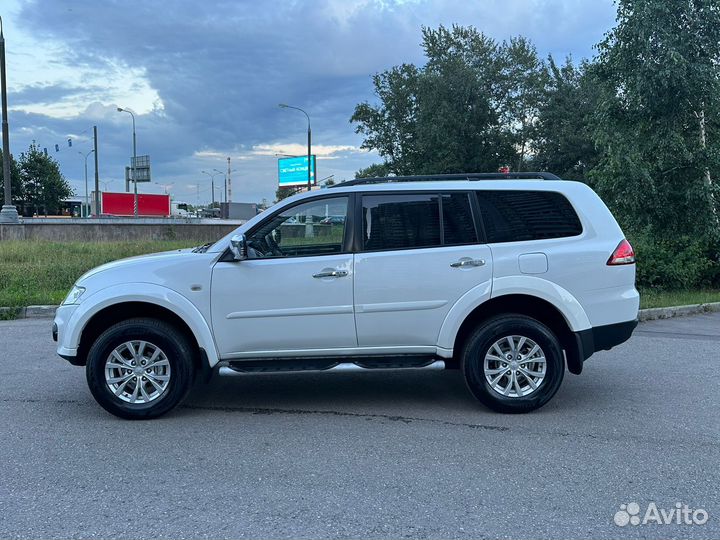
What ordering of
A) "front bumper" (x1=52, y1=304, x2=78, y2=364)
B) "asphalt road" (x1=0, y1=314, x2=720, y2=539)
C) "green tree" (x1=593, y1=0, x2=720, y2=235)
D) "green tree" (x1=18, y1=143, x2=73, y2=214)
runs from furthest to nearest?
"green tree" (x1=18, y1=143, x2=73, y2=214)
"green tree" (x1=593, y1=0, x2=720, y2=235)
"front bumper" (x1=52, y1=304, x2=78, y2=364)
"asphalt road" (x1=0, y1=314, x2=720, y2=539)

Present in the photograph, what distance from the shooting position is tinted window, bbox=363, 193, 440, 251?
5.04 meters

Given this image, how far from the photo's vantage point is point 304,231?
514 cm

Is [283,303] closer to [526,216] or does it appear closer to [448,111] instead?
[526,216]

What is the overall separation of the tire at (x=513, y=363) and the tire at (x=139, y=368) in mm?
2341

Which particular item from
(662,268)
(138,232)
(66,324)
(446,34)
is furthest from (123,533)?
(446,34)

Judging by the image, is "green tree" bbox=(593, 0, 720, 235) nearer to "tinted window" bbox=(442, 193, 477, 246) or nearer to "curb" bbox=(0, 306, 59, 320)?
"tinted window" bbox=(442, 193, 477, 246)

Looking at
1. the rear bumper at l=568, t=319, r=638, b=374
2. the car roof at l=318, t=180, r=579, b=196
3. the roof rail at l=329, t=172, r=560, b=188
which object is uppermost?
the roof rail at l=329, t=172, r=560, b=188

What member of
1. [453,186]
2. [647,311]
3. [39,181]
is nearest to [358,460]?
[453,186]

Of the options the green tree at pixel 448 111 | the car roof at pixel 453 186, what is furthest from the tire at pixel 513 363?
the green tree at pixel 448 111

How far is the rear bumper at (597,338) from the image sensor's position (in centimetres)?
498

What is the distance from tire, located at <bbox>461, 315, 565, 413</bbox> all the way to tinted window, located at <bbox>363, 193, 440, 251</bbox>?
891 millimetres

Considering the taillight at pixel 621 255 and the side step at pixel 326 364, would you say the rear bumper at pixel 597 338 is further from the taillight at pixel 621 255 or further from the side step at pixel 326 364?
the side step at pixel 326 364

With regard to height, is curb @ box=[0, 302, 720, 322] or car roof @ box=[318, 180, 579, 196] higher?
car roof @ box=[318, 180, 579, 196]

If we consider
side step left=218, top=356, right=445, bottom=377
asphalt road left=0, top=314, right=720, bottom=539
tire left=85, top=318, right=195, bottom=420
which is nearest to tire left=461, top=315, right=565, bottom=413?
asphalt road left=0, top=314, right=720, bottom=539
